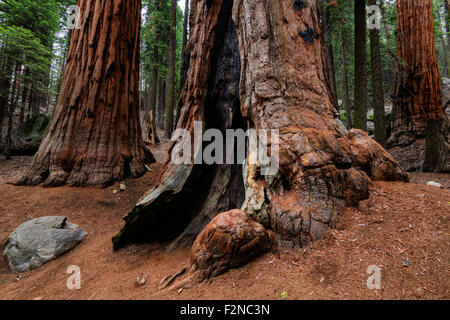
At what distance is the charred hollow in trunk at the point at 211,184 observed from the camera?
3.28m

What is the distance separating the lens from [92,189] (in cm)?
543

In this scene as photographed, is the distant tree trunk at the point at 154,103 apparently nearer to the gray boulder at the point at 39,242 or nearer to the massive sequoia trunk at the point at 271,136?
the gray boulder at the point at 39,242

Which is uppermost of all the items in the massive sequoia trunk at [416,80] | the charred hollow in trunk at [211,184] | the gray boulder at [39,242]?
the massive sequoia trunk at [416,80]

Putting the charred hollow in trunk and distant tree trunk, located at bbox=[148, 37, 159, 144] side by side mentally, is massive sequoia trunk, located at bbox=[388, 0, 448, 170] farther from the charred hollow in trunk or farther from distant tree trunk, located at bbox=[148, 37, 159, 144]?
distant tree trunk, located at bbox=[148, 37, 159, 144]

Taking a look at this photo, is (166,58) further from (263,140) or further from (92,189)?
(263,140)

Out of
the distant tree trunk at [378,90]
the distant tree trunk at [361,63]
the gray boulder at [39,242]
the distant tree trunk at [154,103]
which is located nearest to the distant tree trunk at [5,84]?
the distant tree trunk at [154,103]

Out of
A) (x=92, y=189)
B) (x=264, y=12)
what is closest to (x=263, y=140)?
(x=264, y=12)

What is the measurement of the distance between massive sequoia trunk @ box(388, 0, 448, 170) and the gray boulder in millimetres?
8880

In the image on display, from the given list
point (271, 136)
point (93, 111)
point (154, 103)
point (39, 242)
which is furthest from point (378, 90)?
point (154, 103)

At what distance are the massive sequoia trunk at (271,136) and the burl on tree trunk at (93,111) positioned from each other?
11.0ft

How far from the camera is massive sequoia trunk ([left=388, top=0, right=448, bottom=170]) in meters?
6.70

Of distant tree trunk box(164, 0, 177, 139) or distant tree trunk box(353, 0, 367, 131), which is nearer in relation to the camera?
distant tree trunk box(353, 0, 367, 131)

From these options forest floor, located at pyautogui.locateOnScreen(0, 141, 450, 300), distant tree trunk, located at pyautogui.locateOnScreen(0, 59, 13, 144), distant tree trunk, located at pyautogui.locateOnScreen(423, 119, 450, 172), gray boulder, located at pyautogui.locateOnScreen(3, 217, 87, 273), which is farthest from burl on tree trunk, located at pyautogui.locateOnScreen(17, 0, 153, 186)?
distant tree trunk, located at pyautogui.locateOnScreen(423, 119, 450, 172)
